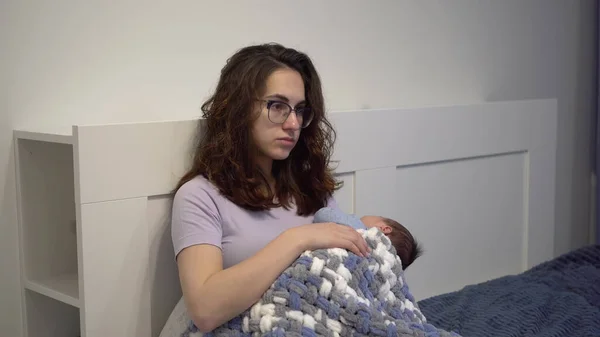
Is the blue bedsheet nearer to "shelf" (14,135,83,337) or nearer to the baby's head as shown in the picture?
the baby's head

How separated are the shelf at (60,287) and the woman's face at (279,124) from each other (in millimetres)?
458

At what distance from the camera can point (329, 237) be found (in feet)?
4.80

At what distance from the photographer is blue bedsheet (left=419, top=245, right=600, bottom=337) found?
70.7 inches

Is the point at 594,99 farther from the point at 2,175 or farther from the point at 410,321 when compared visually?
the point at 2,175

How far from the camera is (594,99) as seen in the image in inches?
122

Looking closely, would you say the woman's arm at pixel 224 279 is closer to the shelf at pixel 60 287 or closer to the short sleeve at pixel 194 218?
the short sleeve at pixel 194 218

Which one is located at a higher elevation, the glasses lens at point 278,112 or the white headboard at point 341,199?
the glasses lens at point 278,112

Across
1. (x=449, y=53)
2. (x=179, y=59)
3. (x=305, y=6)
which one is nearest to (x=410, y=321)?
(x=179, y=59)

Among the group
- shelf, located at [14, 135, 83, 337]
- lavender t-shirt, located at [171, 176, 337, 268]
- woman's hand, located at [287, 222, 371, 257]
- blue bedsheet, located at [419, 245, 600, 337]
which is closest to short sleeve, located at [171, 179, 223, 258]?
lavender t-shirt, located at [171, 176, 337, 268]

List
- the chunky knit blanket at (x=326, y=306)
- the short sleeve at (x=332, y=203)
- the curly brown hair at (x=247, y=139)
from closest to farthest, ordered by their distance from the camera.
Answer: the chunky knit blanket at (x=326, y=306) → the curly brown hair at (x=247, y=139) → the short sleeve at (x=332, y=203)

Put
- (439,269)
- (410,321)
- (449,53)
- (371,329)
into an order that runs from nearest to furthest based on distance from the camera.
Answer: (371,329)
(410,321)
(439,269)
(449,53)

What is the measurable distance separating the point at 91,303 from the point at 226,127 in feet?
1.37

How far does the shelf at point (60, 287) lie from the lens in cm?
153

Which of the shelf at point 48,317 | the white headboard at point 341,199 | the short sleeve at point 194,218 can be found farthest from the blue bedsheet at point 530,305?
the shelf at point 48,317
